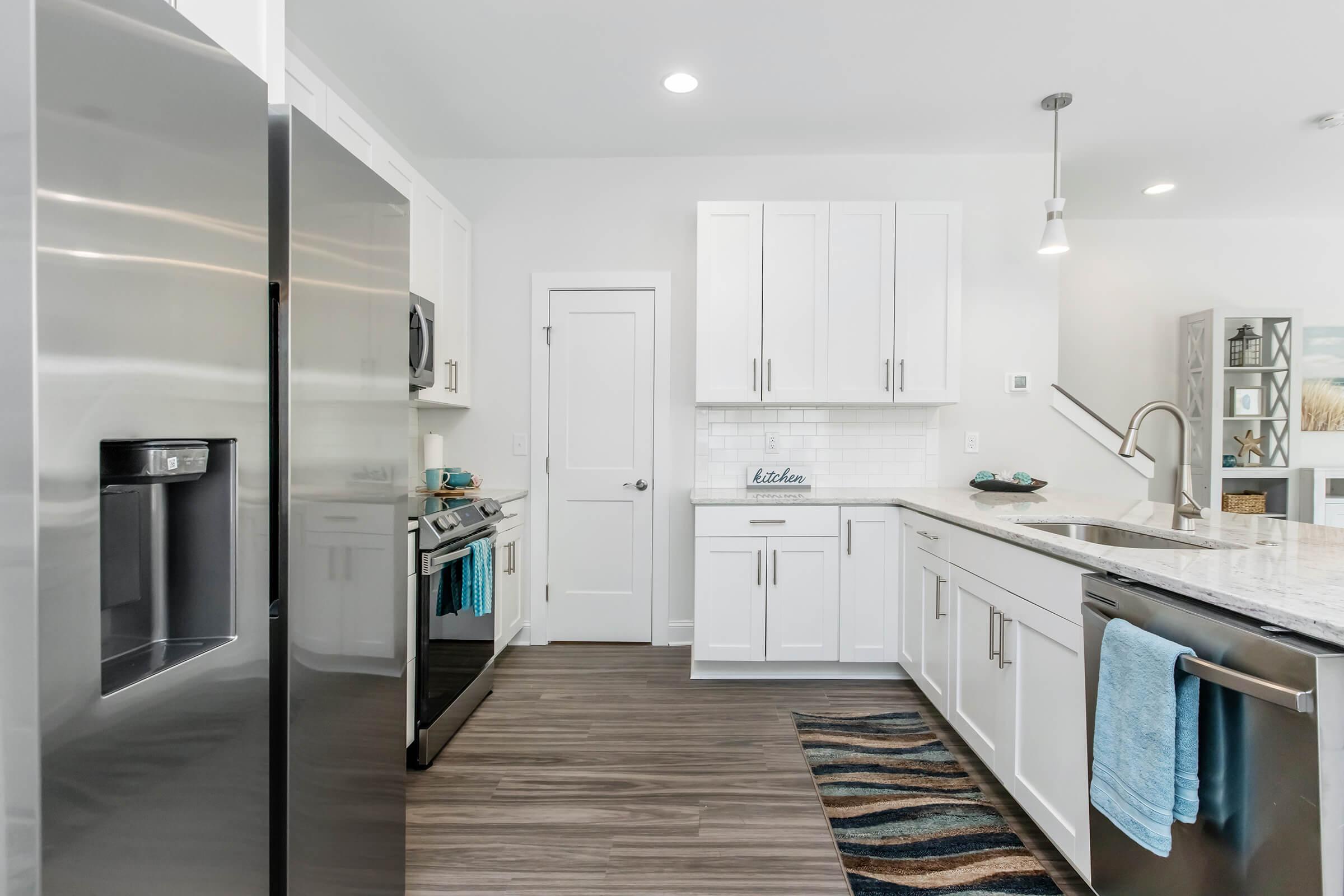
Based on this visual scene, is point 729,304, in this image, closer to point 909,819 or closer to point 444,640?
point 444,640

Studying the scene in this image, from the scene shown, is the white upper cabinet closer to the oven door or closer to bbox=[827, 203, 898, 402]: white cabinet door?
bbox=[827, 203, 898, 402]: white cabinet door

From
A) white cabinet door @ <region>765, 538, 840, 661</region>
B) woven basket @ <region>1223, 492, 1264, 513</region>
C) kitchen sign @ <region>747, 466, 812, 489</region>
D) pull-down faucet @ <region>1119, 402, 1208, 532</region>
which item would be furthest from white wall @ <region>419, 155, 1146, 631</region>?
pull-down faucet @ <region>1119, 402, 1208, 532</region>

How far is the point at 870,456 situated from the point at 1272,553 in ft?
7.17

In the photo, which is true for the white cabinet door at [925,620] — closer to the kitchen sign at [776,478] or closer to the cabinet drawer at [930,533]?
the cabinet drawer at [930,533]

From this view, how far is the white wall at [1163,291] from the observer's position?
4543mm

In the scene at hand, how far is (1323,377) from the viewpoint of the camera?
15.0 feet

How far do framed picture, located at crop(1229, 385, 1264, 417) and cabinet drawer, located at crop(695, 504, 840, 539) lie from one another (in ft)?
11.1

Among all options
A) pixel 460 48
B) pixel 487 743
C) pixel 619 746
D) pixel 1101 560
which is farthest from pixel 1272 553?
pixel 460 48

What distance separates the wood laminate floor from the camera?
1.73m

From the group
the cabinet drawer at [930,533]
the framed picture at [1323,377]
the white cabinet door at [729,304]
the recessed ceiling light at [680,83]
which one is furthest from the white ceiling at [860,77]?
the cabinet drawer at [930,533]

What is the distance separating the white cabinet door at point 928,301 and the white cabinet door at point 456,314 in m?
2.33

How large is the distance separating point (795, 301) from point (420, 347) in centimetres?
184

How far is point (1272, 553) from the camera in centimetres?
149

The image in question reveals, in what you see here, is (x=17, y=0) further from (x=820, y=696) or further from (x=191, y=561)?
(x=820, y=696)
